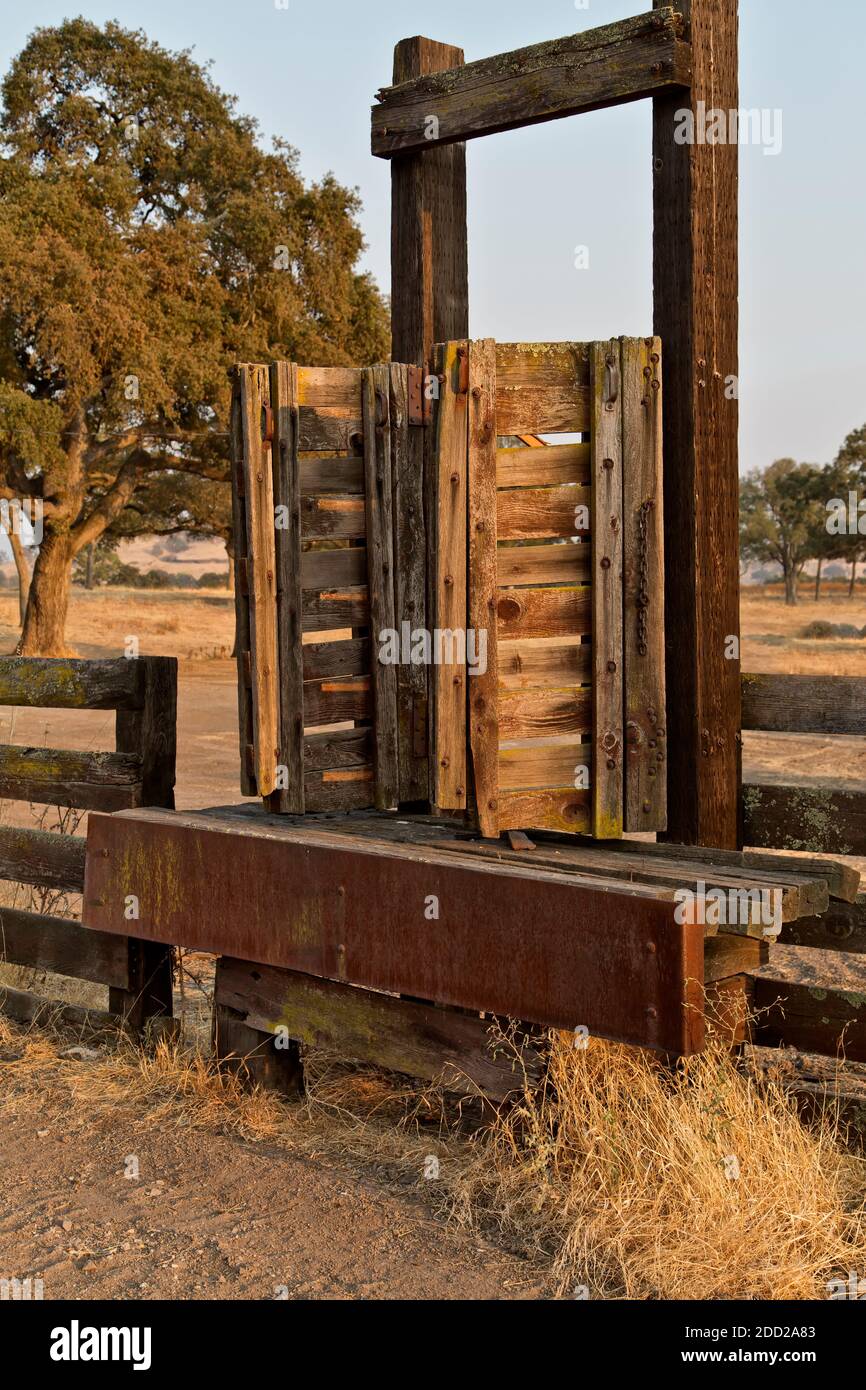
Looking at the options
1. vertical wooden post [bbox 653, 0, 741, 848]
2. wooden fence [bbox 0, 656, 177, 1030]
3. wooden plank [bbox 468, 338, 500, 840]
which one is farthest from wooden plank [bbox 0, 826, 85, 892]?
vertical wooden post [bbox 653, 0, 741, 848]

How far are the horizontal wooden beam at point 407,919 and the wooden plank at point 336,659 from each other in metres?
0.54

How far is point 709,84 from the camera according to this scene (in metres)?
4.22

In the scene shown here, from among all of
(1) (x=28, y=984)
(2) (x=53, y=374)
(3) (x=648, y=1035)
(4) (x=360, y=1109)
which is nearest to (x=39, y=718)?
(2) (x=53, y=374)

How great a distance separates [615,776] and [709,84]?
2.22 metres

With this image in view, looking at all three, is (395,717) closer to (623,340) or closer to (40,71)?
(623,340)

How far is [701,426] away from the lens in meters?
4.28

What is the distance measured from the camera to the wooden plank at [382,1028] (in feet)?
13.5

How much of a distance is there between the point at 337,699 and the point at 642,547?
1.15 metres

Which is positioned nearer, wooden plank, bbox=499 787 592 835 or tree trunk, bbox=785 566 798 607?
wooden plank, bbox=499 787 592 835

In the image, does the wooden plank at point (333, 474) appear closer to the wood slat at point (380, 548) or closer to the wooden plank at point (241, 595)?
the wood slat at point (380, 548)

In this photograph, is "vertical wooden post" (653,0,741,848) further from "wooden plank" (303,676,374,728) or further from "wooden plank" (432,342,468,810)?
"wooden plank" (303,676,374,728)

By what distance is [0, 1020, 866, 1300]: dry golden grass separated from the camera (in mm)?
3314

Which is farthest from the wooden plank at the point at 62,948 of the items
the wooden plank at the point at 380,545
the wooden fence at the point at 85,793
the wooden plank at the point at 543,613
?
the wooden plank at the point at 543,613

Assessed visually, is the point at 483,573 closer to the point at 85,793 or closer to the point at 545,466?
the point at 545,466
